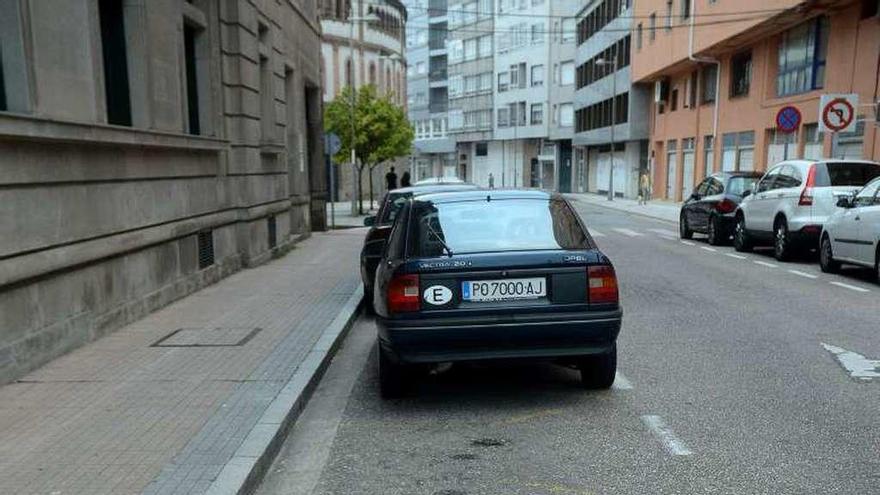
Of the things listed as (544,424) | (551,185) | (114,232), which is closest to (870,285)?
(544,424)

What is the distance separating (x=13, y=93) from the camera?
586 centimetres

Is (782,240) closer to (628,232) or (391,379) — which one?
(628,232)

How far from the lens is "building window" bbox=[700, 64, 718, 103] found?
32.9 meters

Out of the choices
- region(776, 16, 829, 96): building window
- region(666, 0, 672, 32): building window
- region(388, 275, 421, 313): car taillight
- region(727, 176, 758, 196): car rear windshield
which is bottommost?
region(388, 275, 421, 313): car taillight

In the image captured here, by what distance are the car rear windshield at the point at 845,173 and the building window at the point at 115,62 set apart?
11184mm

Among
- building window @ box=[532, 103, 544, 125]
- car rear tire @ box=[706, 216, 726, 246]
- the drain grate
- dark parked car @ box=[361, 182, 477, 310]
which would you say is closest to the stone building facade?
the drain grate

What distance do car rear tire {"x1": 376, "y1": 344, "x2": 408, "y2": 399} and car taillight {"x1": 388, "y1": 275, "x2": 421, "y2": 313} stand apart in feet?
1.55

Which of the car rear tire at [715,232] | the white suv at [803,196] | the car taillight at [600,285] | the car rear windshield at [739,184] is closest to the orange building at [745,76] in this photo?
the car rear windshield at [739,184]

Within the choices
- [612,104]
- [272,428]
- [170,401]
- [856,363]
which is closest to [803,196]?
[856,363]

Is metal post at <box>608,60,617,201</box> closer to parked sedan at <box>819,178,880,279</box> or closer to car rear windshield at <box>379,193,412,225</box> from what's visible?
parked sedan at <box>819,178,880,279</box>

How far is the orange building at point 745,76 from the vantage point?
20.3 m

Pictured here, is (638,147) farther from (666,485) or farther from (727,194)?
(666,485)

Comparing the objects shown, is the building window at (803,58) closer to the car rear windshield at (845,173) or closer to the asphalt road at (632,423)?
the car rear windshield at (845,173)

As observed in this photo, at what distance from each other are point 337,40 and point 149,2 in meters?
36.9
